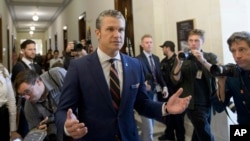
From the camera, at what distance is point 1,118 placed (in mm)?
2926

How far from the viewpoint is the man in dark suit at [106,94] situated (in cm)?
164

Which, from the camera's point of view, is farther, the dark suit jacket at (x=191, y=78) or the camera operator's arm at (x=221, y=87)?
the dark suit jacket at (x=191, y=78)

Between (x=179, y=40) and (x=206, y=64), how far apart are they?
6.18ft

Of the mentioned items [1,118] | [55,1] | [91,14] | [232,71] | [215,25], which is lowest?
[1,118]

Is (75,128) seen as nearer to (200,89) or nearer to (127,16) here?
(200,89)

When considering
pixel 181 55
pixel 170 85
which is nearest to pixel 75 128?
pixel 181 55

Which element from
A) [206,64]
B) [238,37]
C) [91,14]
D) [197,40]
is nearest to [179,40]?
[197,40]

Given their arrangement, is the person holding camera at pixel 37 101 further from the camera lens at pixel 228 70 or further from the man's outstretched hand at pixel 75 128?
the camera lens at pixel 228 70

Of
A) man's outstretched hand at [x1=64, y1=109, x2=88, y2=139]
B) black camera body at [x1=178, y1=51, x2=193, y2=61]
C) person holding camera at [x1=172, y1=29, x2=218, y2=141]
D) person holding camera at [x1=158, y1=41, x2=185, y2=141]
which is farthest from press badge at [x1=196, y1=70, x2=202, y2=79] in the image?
man's outstretched hand at [x1=64, y1=109, x2=88, y2=139]

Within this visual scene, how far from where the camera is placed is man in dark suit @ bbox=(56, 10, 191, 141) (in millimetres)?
1639

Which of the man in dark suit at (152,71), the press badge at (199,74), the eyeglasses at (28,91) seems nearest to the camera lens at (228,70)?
the press badge at (199,74)

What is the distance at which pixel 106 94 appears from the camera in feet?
5.39

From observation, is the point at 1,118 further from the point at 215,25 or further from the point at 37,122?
the point at 215,25

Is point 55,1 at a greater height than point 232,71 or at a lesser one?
greater
